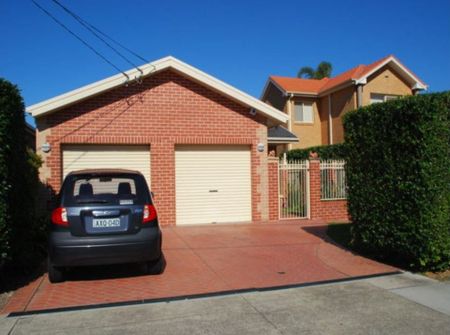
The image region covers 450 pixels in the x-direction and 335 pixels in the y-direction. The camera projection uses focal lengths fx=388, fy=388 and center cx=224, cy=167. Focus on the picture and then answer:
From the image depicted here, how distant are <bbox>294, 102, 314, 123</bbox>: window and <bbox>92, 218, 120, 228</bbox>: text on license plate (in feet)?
64.6

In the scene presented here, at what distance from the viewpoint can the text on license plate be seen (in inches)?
218

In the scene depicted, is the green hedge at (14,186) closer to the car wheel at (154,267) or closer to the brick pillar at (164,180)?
the car wheel at (154,267)

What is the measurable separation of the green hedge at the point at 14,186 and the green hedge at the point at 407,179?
583 centimetres

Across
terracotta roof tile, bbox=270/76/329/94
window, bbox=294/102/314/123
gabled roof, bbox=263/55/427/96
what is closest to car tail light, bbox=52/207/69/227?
Answer: gabled roof, bbox=263/55/427/96

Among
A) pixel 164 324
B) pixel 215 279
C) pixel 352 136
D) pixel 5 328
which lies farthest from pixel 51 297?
pixel 352 136

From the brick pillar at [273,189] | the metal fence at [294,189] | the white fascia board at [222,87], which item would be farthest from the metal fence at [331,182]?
the white fascia board at [222,87]

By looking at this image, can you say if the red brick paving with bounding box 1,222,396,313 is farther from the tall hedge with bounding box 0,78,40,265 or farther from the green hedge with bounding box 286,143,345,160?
the green hedge with bounding box 286,143,345,160

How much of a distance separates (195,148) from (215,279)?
20.0 ft

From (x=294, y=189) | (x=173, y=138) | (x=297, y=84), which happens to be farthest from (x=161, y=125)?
(x=297, y=84)

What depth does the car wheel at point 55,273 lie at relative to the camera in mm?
5652

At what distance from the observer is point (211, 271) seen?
6.40 meters

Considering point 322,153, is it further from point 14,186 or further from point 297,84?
point 14,186

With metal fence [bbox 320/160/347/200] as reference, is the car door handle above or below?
below

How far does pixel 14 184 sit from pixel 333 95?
20462mm
